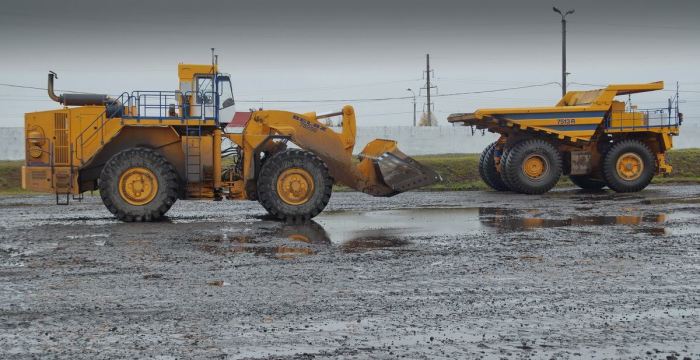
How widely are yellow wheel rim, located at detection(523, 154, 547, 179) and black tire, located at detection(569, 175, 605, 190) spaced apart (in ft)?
6.62

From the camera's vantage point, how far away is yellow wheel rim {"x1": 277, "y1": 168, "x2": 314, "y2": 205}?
1596 cm

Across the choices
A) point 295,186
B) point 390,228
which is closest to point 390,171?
point 295,186

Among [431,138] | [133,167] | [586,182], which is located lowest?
[586,182]

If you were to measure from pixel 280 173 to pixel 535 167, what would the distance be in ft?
32.4

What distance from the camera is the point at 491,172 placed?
2533cm

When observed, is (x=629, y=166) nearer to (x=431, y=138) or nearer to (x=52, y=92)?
(x=52, y=92)

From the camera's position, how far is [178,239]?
42.5 feet

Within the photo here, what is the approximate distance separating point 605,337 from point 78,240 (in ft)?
28.6

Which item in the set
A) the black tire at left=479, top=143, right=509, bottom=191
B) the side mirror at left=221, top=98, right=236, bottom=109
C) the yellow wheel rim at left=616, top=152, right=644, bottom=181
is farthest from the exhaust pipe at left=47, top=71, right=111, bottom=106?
the yellow wheel rim at left=616, top=152, right=644, bottom=181

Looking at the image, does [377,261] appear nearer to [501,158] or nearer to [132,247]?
[132,247]

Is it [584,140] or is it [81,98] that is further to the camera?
[584,140]

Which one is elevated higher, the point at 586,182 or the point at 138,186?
the point at 138,186

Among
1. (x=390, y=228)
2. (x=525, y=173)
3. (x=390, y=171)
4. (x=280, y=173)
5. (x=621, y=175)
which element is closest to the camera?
(x=390, y=228)

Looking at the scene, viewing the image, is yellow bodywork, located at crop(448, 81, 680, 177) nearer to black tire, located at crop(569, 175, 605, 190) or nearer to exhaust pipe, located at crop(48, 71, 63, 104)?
black tire, located at crop(569, 175, 605, 190)
